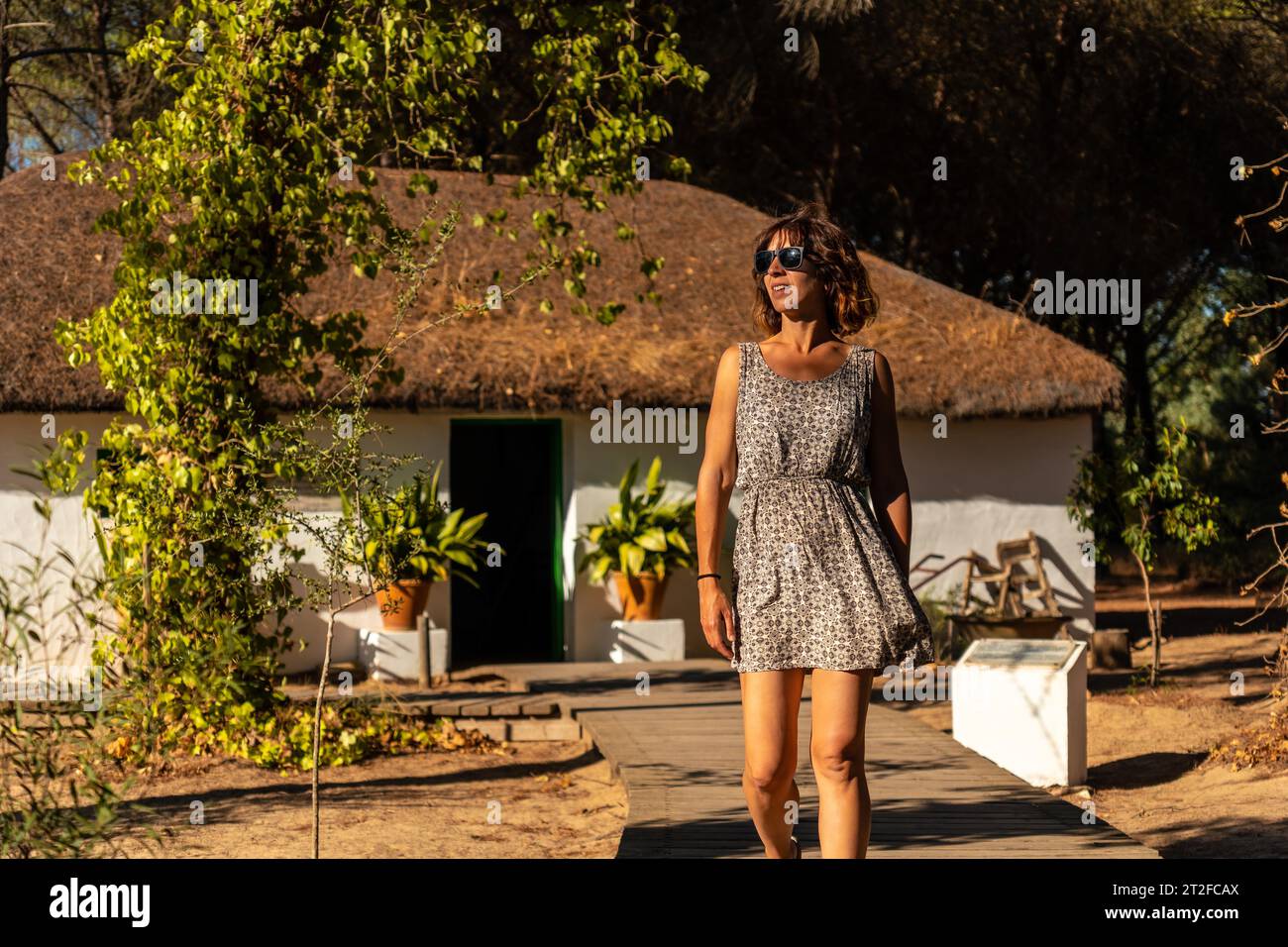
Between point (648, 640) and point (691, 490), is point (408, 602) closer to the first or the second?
point (648, 640)

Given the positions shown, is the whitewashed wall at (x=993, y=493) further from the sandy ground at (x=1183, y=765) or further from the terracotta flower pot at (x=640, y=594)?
the sandy ground at (x=1183, y=765)

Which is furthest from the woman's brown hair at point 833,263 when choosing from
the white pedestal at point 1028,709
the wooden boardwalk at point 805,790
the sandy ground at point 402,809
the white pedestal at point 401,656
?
the white pedestal at point 401,656

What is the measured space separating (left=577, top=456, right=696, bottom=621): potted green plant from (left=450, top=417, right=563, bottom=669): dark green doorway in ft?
4.38

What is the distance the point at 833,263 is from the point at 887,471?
588mm

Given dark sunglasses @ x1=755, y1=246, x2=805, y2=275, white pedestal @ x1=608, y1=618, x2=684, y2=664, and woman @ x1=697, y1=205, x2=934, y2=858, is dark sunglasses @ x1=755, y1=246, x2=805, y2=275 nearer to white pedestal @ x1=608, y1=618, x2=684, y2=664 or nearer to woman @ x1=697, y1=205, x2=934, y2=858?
woman @ x1=697, y1=205, x2=934, y2=858

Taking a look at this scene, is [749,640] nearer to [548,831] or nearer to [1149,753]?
[548,831]

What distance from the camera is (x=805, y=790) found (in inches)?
288

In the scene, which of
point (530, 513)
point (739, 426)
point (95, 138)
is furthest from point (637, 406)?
point (95, 138)

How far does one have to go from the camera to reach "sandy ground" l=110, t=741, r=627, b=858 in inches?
295

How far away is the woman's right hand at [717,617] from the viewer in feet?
13.4

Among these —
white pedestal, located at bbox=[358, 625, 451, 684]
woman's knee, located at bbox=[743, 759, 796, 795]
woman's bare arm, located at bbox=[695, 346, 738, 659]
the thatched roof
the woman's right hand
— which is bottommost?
white pedestal, located at bbox=[358, 625, 451, 684]

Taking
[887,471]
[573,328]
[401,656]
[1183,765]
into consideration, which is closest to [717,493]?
[887,471]

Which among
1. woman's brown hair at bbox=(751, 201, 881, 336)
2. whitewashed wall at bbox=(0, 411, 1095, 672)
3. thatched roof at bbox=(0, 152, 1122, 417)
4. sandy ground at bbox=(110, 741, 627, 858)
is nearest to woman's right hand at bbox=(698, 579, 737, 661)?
woman's brown hair at bbox=(751, 201, 881, 336)

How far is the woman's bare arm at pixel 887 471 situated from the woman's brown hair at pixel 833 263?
147mm
